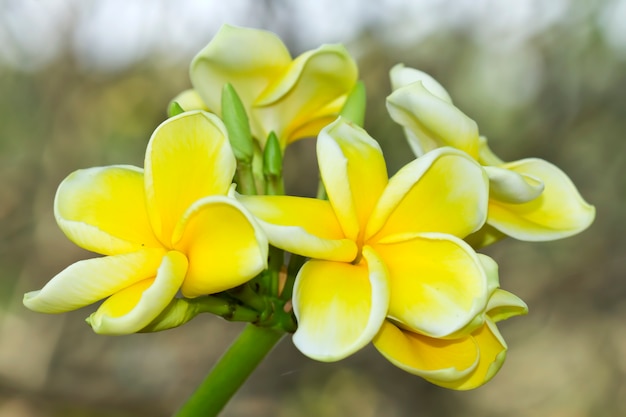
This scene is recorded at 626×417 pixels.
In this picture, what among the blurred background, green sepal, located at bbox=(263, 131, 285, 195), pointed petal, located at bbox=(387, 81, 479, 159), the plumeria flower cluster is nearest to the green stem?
the plumeria flower cluster

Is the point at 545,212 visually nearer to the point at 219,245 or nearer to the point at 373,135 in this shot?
the point at 219,245

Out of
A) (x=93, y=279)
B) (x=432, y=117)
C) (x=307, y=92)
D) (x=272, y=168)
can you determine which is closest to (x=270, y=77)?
(x=307, y=92)

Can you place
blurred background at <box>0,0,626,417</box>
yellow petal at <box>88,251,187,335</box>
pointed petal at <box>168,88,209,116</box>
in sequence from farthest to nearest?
blurred background at <box>0,0,626,417</box> → pointed petal at <box>168,88,209,116</box> → yellow petal at <box>88,251,187,335</box>

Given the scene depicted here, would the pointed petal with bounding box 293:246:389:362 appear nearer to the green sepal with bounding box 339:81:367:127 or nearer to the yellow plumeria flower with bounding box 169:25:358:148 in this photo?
the green sepal with bounding box 339:81:367:127

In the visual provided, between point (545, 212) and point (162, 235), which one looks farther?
point (545, 212)

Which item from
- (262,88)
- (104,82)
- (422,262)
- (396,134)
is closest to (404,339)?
(422,262)
